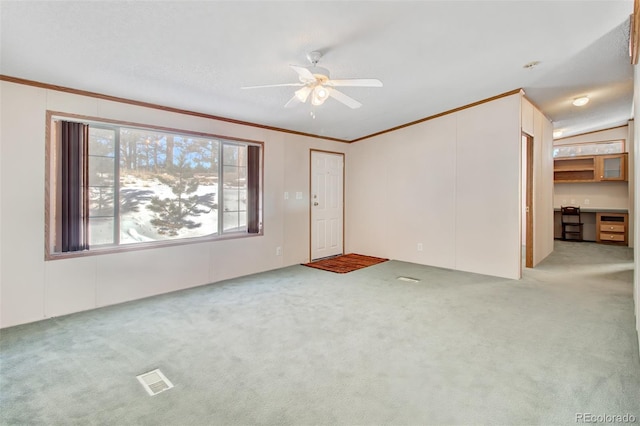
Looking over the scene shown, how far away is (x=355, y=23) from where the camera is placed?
98.3 inches

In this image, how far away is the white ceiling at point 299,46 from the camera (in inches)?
89.1

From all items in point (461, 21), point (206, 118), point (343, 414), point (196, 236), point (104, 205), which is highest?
point (461, 21)

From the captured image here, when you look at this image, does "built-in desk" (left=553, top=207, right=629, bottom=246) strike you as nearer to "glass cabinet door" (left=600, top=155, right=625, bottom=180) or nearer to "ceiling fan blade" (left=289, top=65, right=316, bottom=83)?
"glass cabinet door" (left=600, top=155, right=625, bottom=180)

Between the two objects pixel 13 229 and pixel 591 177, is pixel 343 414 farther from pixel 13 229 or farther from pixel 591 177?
pixel 591 177

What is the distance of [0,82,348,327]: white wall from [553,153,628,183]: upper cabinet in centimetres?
810

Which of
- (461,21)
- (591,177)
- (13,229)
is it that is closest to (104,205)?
(13,229)

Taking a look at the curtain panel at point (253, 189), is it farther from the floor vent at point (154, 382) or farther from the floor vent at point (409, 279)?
the floor vent at point (154, 382)

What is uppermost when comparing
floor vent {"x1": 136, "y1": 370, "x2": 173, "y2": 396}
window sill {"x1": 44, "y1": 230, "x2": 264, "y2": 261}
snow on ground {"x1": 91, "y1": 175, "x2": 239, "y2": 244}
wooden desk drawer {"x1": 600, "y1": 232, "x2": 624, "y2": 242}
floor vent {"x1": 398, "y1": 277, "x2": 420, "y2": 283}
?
snow on ground {"x1": 91, "y1": 175, "x2": 239, "y2": 244}

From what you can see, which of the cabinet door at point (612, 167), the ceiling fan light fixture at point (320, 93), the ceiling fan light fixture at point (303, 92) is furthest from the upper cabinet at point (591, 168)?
the ceiling fan light fixture at point (303, 92)

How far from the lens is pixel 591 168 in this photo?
759cm

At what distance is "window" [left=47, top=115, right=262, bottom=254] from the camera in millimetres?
3289

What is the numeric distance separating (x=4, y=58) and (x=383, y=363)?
13.2 feet

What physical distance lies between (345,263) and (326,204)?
1.32 metres

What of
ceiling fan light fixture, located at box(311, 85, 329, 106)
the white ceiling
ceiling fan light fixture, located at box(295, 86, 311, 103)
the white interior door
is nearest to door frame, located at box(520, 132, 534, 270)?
the white ceiling
